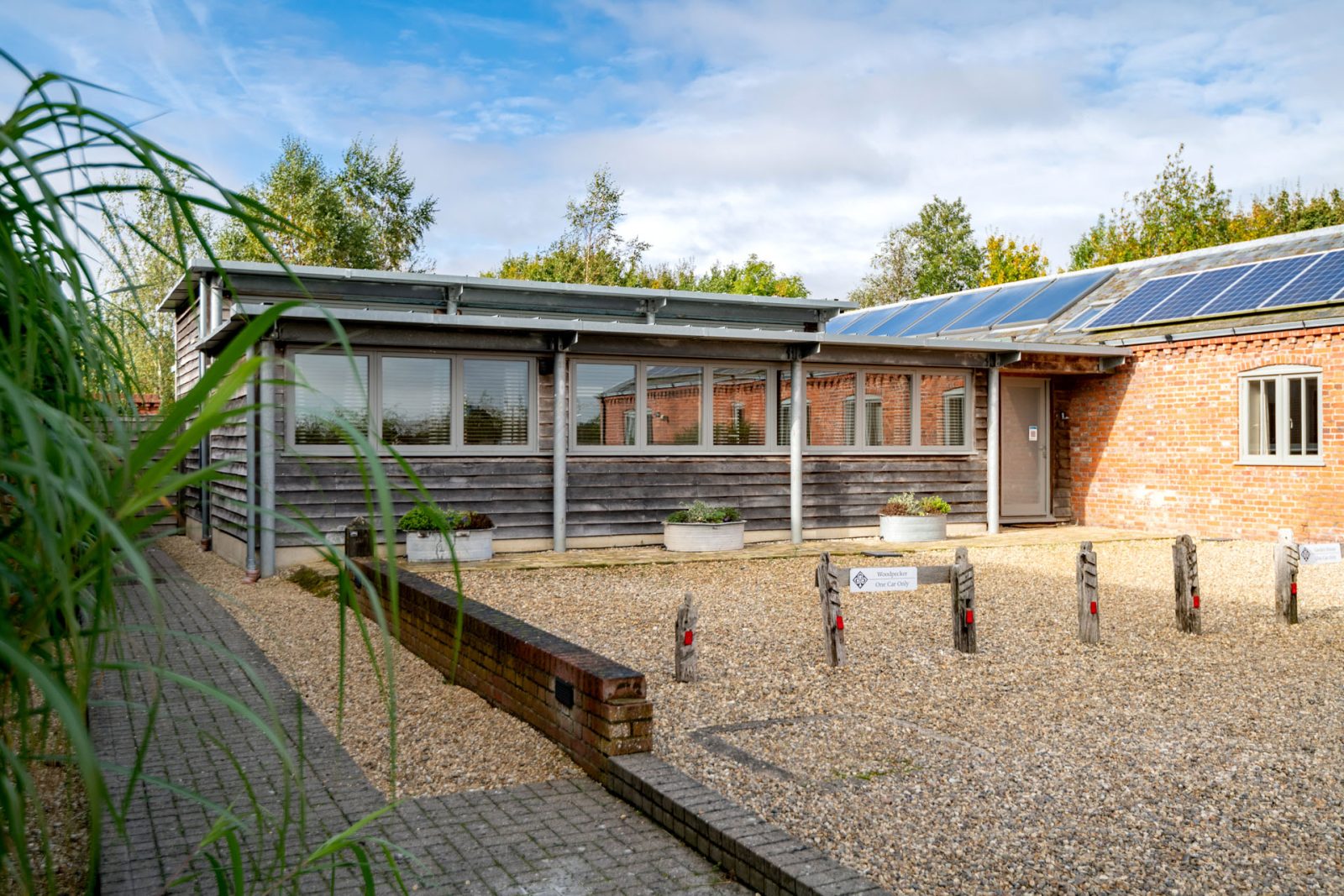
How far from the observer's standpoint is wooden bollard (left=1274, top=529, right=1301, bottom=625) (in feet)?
28.3

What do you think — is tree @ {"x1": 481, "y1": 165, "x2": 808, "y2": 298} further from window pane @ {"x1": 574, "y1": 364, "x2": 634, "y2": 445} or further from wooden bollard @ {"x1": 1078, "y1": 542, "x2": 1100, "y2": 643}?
wooden bollard @ {"x1": 1078, "y1": 542, "x2": 1100, "y2": 643}

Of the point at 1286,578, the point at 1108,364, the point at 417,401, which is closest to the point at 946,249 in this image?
the point at 1108,364

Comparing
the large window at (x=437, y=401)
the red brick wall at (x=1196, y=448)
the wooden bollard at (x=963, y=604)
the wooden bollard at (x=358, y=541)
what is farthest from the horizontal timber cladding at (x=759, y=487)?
the wooden bollard at (x=963, y=604)

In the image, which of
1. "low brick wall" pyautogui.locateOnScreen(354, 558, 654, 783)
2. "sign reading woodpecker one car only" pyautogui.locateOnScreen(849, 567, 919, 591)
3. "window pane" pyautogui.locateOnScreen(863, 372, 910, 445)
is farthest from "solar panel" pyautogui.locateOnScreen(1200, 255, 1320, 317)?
"low brick wall" pyautogui.locateOnScreen(354, 558, 654, 783)

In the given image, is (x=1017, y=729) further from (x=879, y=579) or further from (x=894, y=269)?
(x=894, y=269)

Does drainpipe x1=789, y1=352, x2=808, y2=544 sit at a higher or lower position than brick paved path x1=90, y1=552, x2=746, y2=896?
higher

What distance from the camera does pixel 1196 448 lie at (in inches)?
603

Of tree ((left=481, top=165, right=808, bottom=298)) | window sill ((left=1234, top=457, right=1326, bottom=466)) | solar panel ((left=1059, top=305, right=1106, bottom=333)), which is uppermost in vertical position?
tree ((left=481, top=165, right=808, bottom=298))

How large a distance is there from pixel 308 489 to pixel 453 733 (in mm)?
7153

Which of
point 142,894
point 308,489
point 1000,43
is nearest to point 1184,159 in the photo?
point 1000,43

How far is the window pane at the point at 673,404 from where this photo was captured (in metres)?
14.0

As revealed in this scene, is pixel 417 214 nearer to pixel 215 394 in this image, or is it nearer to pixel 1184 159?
pixel 1184 159

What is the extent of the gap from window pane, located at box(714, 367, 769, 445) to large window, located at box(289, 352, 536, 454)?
8.46 ft

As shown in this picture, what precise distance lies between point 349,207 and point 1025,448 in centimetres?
2501
